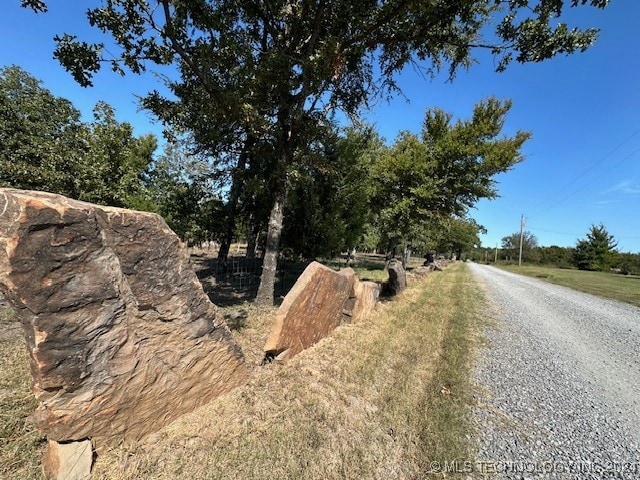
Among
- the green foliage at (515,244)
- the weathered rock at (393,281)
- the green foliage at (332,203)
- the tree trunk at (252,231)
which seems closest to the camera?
the weathered rock at (393,281)

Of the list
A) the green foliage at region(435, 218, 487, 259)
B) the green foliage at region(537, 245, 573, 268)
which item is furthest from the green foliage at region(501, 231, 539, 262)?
the green foliage at region(435, 218, 487, 259)

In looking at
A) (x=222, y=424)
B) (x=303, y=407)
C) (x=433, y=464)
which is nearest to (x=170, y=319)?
(x=222, y=424)

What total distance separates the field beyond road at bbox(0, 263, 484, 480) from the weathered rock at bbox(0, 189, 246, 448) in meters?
0.29

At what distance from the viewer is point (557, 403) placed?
10.7ft

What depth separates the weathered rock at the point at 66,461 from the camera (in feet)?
6.04

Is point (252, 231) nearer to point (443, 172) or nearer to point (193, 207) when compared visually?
point (193, 207)

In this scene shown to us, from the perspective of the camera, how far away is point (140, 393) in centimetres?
221

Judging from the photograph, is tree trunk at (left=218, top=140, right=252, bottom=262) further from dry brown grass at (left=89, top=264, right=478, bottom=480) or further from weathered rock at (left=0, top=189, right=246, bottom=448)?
weathered rock at (left=0, top=189, right=246, bottom=448)

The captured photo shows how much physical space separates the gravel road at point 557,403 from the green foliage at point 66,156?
989 centimetres

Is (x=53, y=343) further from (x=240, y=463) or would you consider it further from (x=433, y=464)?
(x=433, y=464)

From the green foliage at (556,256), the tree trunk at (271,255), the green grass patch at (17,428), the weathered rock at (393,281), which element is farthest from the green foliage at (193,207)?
the green foliage at (556,256)

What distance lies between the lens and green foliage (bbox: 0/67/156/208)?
29.2 feet

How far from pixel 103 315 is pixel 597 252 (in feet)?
201

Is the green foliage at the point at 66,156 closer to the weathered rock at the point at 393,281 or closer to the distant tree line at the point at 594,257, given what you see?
the weathered rock at the point at 393,281
